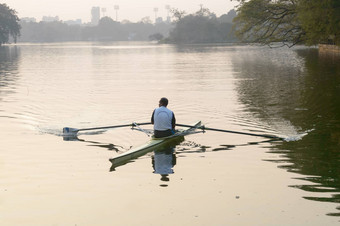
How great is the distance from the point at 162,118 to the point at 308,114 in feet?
26.2

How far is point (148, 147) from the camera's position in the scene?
14.3 metres

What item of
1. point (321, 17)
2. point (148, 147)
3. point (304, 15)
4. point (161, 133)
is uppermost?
point (304, 15)

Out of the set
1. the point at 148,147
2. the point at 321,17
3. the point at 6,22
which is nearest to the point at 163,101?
the point at 148,147

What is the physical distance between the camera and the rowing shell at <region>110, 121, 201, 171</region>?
13031 mm

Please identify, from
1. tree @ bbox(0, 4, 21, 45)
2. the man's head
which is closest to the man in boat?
the man's head

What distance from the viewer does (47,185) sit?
36.5 feet

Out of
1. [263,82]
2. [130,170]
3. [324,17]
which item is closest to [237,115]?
[130,170]

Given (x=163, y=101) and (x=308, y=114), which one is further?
(x=308, y=114)

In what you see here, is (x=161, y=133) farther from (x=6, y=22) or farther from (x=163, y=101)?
(x=6, y=22)

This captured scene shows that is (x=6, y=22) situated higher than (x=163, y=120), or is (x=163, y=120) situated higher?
(x=6, y=22)

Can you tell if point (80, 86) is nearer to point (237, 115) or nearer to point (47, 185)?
point (237, 115)

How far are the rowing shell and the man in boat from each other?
0.19 m

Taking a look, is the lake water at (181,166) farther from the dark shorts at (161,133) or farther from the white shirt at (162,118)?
the white shirt at (162,118)

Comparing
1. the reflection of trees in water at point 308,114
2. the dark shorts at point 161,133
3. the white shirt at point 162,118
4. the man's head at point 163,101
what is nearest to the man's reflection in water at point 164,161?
the dark shorts at point 161,133
